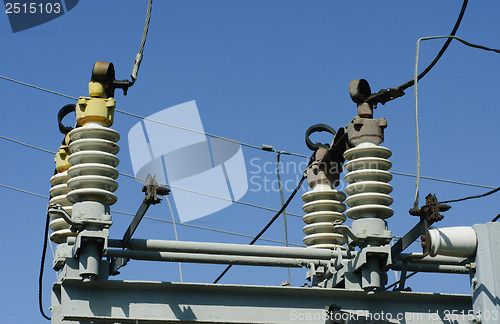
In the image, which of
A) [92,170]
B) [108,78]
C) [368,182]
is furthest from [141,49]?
[368,182]

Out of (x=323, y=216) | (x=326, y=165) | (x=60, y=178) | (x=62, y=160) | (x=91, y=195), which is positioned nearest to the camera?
(x=91, y=195)

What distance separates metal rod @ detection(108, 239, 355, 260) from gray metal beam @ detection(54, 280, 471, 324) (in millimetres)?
426

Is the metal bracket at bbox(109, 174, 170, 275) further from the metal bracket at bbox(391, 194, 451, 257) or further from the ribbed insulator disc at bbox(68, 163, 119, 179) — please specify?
the metal bracket at bbox(391, 194, 451, 257)

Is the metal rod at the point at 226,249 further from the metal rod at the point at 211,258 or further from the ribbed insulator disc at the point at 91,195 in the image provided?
the ribbed insulator disc at the point at 91,195

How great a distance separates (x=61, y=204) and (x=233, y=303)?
2.33 metres

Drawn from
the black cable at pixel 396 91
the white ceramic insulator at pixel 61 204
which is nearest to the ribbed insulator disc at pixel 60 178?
the white ceramic insulator at pixel 61 204

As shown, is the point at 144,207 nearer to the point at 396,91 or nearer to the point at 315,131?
the point at 396,91

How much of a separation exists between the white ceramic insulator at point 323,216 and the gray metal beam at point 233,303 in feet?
5.30

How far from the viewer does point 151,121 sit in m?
15.5

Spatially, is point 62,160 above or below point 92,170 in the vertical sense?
above

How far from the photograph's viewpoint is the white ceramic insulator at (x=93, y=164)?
8.12 meters

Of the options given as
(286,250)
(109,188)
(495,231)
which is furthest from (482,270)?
(109,188)

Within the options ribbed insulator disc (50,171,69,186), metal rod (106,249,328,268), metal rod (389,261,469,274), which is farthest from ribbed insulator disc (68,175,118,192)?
metal rod (389,261,469,274)

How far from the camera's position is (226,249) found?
834 cm
